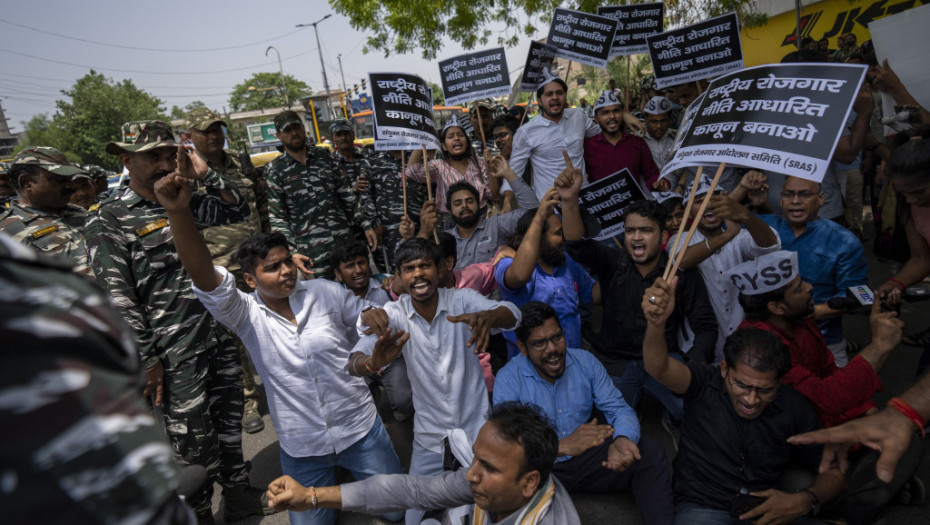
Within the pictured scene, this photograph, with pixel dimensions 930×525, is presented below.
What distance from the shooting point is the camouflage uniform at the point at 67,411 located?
0.56 metres

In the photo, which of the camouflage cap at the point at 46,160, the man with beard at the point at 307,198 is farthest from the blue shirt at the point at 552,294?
the camouflage cap at the point at 46,160

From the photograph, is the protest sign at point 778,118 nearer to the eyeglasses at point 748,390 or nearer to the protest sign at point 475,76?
the eyeglasses at point 748,390

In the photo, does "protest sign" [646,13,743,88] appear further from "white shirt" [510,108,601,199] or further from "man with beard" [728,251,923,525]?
"man with beard" [728,251,923,525]

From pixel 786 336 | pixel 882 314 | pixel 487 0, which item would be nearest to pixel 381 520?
pixel 786 336

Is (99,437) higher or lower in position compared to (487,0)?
lower

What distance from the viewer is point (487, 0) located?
1214 centimetres

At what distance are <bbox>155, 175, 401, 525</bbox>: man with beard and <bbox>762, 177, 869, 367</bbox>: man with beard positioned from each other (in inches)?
120

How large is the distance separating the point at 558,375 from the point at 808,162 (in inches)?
65.1

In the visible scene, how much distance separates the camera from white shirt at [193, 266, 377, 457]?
2.97m

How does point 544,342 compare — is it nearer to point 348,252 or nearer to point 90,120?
point 348,252

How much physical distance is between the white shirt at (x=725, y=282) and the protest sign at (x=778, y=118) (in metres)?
0.95

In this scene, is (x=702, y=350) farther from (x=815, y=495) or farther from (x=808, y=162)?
(x=808, y=162)

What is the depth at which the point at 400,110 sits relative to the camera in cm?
479

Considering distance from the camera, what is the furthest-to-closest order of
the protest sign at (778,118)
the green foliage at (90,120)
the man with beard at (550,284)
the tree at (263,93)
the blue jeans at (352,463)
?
the tree at (263,93) < the green foliage at (90,120) < the man with beard at (550,284) < the blue jeans at (352,463) < the protest sign at (778,118)
